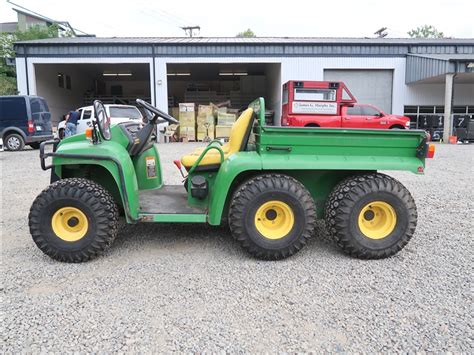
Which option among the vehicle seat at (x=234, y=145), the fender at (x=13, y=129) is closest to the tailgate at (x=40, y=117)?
the fender at (x=13, y=129)

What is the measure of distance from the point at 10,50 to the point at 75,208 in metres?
44.0

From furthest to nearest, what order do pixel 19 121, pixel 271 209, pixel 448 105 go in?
pixel 448 105
pixel 19 121
pixel 271 209

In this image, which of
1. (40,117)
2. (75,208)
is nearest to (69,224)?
(75,208)

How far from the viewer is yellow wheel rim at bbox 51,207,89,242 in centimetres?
392

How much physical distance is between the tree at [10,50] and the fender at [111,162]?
28765 mm

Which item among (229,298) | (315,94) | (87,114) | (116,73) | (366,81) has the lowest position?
(229,298)

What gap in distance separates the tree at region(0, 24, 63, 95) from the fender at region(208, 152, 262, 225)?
29.6m

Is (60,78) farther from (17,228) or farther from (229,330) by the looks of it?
(229,330)

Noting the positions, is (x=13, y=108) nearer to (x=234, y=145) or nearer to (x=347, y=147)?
(x=234, y=145)

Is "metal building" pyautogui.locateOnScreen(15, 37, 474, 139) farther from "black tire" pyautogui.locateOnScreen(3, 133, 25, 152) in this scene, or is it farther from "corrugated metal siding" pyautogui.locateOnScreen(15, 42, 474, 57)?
"black tire" pyautogui.locateOnScreen(3, 133, 25, 152)

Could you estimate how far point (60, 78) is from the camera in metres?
27.3

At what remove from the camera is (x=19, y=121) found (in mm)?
15391

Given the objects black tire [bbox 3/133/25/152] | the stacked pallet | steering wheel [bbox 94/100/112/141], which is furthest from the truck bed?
the stacked pallet

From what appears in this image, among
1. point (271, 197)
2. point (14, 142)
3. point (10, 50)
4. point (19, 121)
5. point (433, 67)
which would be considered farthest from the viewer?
point (10, 50)
